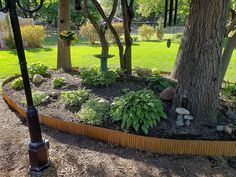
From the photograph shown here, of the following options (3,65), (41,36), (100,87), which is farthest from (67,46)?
(41,36)

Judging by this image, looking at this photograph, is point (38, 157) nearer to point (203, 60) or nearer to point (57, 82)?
point (203, 60)

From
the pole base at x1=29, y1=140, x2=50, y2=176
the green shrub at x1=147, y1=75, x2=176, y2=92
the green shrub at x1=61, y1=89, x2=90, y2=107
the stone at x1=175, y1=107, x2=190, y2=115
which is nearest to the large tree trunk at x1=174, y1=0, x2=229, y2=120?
the stone at x1=175, y1=107, x2=190, y2=115

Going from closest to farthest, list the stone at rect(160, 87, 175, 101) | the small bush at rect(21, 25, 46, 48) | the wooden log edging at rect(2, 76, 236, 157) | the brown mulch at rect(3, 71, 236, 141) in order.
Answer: the wooden log edging at rect(2, 76, 236, 157) < the brown mulch at rect(3, 71, 236, 141) < the stone at rect(160, 87, 175, 101) < the small bush at rect(21, 25, 46, 48)

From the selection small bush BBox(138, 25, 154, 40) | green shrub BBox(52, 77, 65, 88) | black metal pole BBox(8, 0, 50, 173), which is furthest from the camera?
small bush BBox(138, 25, 154, 40)

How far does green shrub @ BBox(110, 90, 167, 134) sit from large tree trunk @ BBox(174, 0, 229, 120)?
18.1 inches

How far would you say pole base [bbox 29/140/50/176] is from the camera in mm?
2342

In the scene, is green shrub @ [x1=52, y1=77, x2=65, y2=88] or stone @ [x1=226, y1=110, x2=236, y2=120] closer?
stone @ [x1=226, y1=110, x2=236, y2=120]

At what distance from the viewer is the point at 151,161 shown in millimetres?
2627

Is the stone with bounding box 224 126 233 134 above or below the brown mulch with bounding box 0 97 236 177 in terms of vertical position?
above

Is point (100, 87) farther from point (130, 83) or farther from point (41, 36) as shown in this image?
point (41, 36)

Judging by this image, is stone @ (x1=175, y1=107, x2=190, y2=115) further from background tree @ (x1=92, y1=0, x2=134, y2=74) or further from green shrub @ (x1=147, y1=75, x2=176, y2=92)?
background tree @ (x1=92, y1=0, x2=134, y2=74)

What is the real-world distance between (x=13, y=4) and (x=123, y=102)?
1.79 meters

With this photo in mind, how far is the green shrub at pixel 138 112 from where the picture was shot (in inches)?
115

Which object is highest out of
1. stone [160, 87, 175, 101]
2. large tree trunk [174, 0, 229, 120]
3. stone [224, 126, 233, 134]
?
large tree trunk [174, 0, 229, 120]
